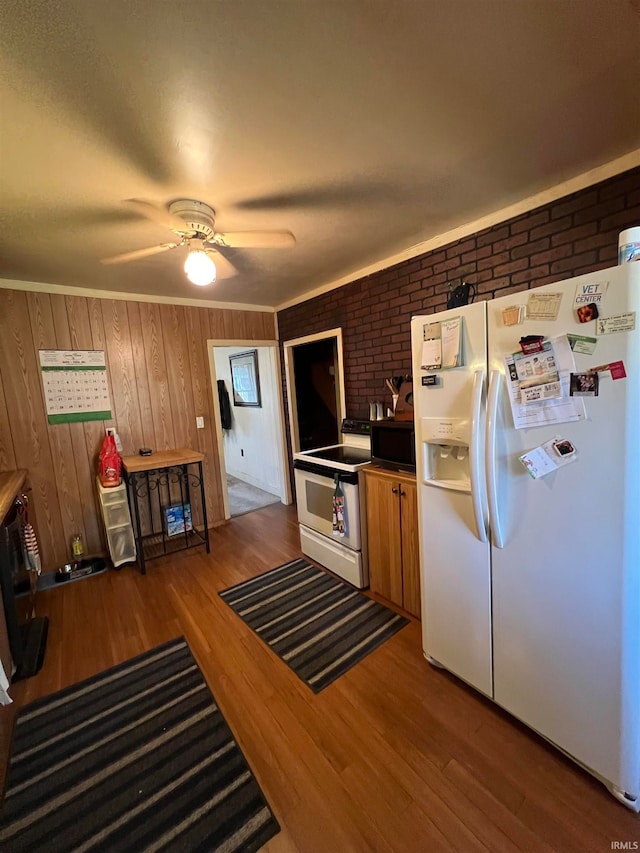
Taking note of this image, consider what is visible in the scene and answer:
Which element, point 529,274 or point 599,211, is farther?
point 529,274

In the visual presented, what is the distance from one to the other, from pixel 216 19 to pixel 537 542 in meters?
1.92

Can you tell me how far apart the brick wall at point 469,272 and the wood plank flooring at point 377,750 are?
2.03 m

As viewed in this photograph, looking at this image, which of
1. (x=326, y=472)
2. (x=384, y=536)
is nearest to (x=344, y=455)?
(x=326, y=472)

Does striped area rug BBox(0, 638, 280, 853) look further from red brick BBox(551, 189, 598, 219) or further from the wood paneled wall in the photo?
red brick BBox(551, 189, 598, 219)

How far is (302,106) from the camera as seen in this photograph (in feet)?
3.93

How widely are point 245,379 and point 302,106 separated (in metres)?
4.05

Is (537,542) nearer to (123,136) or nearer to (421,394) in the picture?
(421,394)

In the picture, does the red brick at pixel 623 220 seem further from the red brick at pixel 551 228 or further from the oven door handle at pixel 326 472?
the oven door handle at pixel 326 472

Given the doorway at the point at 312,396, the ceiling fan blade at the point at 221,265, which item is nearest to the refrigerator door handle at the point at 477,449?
the ceiling fan blade at the point at 221,265

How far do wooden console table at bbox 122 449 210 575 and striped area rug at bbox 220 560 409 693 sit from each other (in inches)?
39.1

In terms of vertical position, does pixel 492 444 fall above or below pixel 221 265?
below

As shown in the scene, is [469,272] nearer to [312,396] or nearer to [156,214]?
[156,214]

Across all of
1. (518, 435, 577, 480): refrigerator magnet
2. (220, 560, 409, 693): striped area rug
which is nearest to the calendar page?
(220, 560, 409, 693): striped area rug

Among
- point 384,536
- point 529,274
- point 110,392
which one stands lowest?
point 384,536
